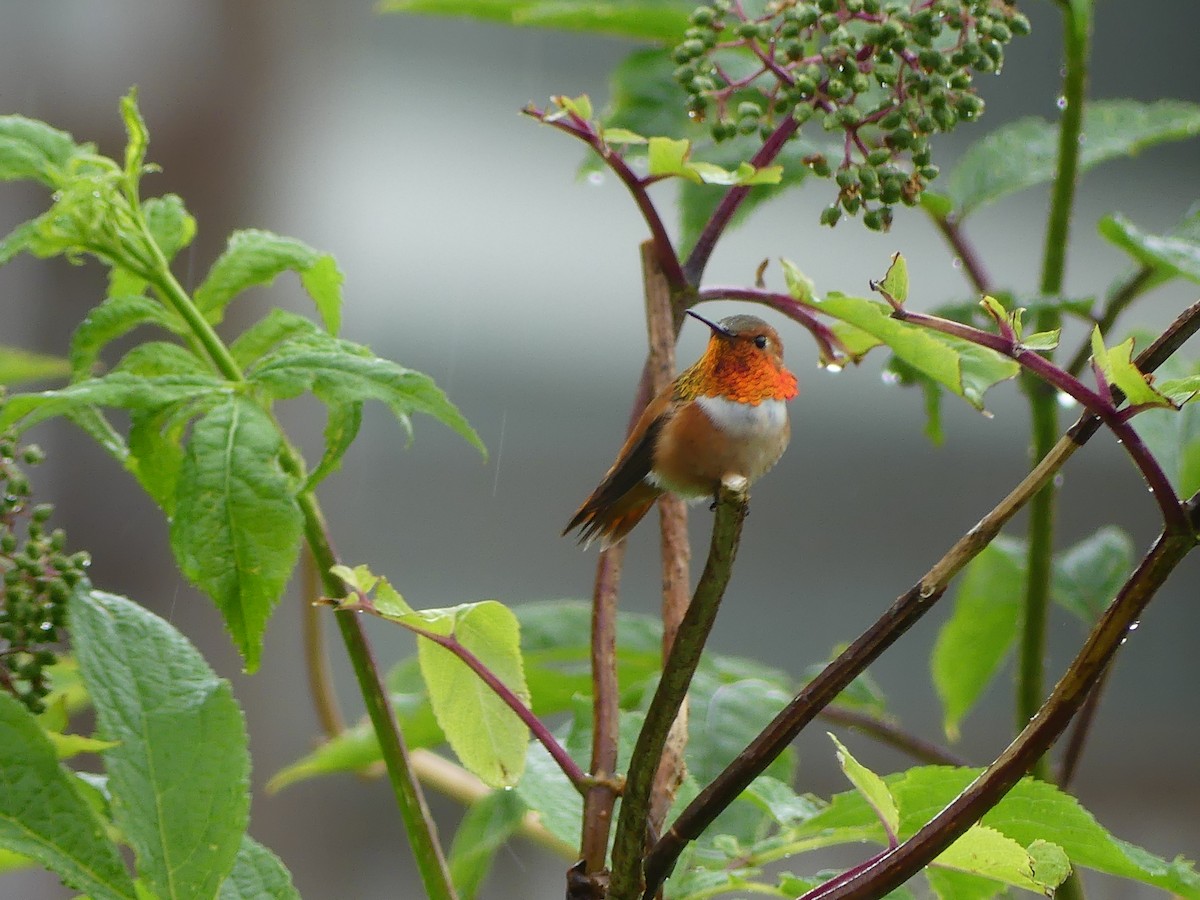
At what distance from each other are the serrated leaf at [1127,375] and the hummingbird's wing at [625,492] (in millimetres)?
198

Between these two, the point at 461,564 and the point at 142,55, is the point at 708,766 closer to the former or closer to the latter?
the point at 461,564

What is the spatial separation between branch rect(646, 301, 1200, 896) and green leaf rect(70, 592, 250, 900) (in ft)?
0.68

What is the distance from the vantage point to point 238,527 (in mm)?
477

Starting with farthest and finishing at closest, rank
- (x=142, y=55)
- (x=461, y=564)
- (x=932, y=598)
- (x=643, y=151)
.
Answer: (x=461, y=564)
(x=142, y=55)
(x=643, y=151)
(x=932, y=598)

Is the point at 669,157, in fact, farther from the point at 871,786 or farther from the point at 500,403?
the point at 500,403

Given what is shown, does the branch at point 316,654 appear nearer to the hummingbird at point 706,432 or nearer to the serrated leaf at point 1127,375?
the hummingbird at point 706,432

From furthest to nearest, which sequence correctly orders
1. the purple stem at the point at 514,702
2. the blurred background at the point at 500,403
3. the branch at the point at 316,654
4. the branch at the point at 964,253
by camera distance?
the blurred background at the point at 500,403 < the branch at the point at 316,654 < the branch at the point at 964,253 < the purple stem at the point at 514,702

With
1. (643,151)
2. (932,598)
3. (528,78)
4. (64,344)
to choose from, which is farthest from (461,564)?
(932,598)

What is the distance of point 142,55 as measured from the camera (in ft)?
7.50

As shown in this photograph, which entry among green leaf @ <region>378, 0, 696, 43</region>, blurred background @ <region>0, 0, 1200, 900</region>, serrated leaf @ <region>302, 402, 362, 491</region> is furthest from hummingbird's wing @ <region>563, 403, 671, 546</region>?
blurred background @ <region>0, 0, 1200, 900</region>

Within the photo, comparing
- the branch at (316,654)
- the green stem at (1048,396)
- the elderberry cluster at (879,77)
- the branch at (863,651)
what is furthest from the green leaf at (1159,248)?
the branch at (316,654)

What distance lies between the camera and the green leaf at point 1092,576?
1006 millimetres

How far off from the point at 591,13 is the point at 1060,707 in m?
0.56

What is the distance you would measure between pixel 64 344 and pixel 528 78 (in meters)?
1.05
